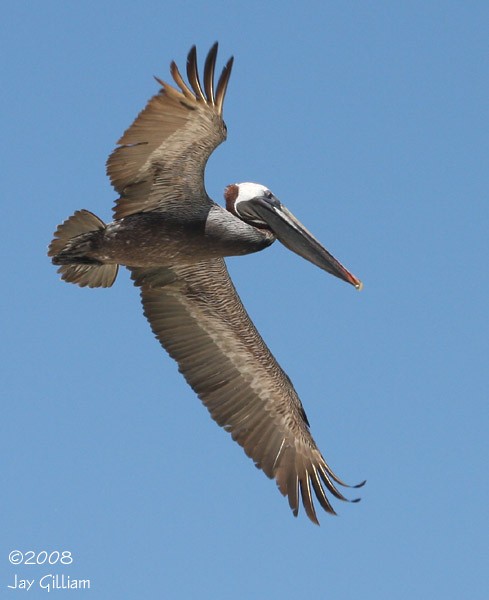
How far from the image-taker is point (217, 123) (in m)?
12.3

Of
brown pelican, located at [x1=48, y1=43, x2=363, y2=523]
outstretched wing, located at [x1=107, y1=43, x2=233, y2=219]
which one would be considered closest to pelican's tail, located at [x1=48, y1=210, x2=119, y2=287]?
brown pelican, located at [x1=48, y1=43, x2=363, y2=523]

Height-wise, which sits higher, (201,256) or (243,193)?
(243,193)

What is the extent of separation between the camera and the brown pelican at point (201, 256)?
12.3 m

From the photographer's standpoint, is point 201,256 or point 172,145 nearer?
point 172,145

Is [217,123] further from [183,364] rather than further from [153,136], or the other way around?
[183,364]

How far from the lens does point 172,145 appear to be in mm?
12438

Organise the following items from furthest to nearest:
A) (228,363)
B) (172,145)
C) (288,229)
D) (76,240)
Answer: (228,363) < (288,229) < (76,240) < (172,145)

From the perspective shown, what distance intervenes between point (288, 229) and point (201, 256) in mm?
1123

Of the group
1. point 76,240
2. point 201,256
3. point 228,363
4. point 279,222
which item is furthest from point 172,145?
point 228,363

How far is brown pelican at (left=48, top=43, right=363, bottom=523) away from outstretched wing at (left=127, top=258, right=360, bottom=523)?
0.04 ft

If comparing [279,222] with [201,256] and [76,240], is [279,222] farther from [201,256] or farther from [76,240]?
[76,240]

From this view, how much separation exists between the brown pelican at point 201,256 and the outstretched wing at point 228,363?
0.5 inches

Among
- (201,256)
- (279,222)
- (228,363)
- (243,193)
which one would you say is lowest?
(228,363)

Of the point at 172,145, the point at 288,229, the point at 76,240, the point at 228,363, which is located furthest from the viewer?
the point at 228,363
